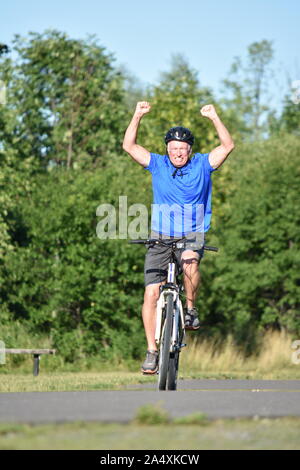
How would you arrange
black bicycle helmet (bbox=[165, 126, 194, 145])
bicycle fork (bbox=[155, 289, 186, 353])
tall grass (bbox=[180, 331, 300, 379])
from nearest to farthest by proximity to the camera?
bicycle fork (bbox=[155, 289, 186, 353]) < black bicycle helmet (bbox=[165, 126, 194, 145]) < tall grass (bbox=[180, 331, 300, 379])

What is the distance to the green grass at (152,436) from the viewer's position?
17.0 feet

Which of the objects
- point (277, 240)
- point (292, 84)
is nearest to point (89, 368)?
point (277, 240)

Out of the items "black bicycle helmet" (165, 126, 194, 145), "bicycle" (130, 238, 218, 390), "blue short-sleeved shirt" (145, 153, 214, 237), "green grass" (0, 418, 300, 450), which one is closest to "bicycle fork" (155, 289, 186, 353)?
"bicycle" (130, 238, 218, 390)

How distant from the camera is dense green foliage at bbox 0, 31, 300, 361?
22578mm

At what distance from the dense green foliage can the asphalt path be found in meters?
13.7

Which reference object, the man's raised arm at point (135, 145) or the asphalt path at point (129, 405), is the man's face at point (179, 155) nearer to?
the man's raised arm at point (135, 145)

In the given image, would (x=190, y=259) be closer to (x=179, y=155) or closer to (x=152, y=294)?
(x=152, y=294)

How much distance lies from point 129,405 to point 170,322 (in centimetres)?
194

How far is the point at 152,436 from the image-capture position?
548 cm

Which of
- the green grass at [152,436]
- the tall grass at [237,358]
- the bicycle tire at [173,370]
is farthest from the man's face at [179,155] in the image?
the tall grass at [237,358]

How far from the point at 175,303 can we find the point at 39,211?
14546 mm

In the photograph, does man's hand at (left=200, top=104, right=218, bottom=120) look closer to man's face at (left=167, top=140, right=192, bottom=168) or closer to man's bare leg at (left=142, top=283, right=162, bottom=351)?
man's face at (left=167, top=140, right=192, bottom=168)

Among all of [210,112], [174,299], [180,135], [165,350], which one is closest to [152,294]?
[174,299]
